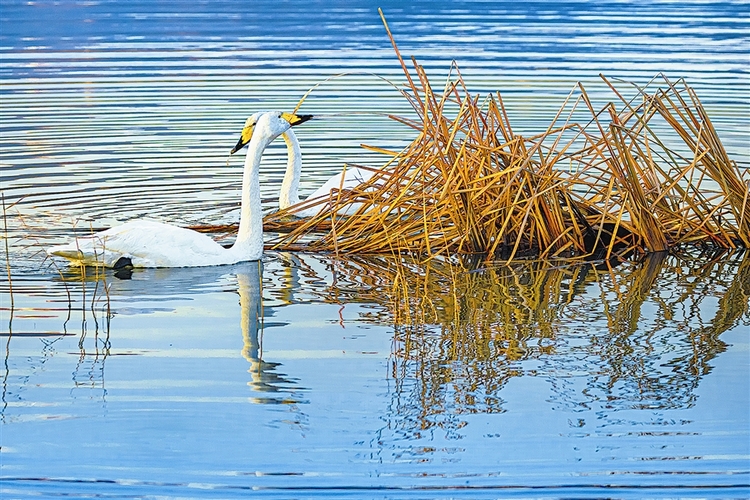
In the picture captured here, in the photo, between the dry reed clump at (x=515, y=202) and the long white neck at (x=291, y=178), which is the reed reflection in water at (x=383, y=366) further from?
the long white neck at (x=291, y=178)

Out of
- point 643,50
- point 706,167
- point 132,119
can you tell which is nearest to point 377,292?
point 706,167

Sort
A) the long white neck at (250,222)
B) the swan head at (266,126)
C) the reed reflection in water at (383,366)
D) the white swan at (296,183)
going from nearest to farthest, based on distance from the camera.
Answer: the reed reflection in water at (383,366) → the long white neck at (250,222) → the swan head at (266,126) → the white swan at (296,183)

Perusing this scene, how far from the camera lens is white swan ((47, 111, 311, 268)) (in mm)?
7703

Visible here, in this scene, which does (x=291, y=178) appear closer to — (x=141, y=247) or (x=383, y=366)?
(x=141, y=247)

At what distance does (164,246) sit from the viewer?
772 centimetres

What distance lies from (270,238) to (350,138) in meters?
4.35

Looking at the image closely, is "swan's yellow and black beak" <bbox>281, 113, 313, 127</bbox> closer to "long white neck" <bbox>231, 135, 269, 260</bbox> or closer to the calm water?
"long white neck" <bbox>231, 135, 269, 260</bbox>

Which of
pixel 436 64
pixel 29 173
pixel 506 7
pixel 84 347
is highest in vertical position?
pixel 506 7

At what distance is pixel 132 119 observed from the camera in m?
14.2

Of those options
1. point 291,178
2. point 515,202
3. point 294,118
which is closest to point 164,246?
point 294,118

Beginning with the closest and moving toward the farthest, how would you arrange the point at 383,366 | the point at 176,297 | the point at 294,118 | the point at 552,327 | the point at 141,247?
the point at 383,366
the point at 552,327
the point at 176,297
the point at 141,247
the point at 294,118

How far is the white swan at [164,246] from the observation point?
25.3 ft

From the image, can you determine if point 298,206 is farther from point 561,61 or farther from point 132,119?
point 561,61

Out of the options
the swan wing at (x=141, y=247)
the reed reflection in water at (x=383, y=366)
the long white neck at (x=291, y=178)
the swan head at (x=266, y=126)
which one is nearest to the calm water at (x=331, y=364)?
the reed reflection in water at (x=383, y=366)
